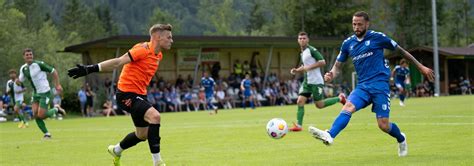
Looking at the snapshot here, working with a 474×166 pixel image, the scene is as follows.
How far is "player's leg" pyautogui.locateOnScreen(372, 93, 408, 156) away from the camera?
436 inches

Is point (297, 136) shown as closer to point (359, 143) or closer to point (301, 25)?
point (359, 143)

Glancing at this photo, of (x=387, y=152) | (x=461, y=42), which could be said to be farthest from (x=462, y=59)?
(x=387, y=152)

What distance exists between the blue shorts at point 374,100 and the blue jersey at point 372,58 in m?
0.12

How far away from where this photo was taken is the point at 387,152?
38.8 ft

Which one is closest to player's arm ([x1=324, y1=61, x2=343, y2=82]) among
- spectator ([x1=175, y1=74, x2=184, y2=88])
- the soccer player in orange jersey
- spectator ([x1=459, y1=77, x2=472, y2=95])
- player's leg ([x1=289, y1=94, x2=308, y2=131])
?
the soccer player in orange jersey

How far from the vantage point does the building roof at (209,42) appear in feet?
137

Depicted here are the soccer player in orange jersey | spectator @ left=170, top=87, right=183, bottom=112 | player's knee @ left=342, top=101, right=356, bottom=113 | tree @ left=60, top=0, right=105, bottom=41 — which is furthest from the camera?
tree @ left=60, top=0, right=105, bottom=41

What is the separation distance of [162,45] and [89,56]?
3396 cm

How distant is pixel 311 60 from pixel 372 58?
7.01m

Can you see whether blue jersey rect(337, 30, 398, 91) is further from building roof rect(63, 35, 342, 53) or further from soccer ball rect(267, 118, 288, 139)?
building roof rect(63, 35, 342, 53)

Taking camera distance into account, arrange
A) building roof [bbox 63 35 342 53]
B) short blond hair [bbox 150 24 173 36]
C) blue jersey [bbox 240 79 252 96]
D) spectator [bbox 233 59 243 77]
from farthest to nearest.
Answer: spectator [bbox 233 59 243 77]
blue jersey [bbox 240 79 252 96]
building roof [bbox 63 35 342 53]
short blond hair [bbox 150 24 173 36]

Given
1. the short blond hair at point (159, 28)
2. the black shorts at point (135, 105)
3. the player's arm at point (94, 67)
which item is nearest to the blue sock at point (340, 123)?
the black shorts at point (135, 105)

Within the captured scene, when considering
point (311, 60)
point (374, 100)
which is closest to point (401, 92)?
point (311, 60)

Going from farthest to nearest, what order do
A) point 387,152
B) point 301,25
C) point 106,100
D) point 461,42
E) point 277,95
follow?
point 461,42 → point 301,25 → point 277,95 → point 106,100 → point 387,152
